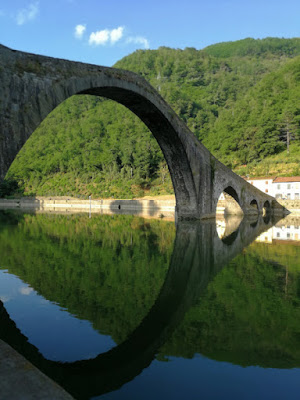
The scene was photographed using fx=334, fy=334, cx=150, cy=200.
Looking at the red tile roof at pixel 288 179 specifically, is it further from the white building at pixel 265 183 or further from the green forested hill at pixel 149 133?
the green forested hill at pixel 149 133

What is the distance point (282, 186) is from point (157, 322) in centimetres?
4271

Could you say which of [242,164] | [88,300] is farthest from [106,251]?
[242,164]

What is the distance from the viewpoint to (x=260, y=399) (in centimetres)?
417

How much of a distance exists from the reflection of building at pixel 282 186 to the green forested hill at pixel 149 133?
6.15 m

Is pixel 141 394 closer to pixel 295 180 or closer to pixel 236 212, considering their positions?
pixel 236 212

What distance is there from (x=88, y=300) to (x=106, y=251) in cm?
642

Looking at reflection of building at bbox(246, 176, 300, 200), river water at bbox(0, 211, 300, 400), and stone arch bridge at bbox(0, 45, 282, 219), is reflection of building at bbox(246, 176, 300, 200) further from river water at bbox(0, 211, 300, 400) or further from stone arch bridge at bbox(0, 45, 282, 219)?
river water at bbox(0, 211, 300, 400)

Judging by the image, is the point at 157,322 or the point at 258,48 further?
the point at 258,48

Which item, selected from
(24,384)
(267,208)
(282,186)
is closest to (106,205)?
(267,208)

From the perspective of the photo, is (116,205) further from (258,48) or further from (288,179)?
(258,48)

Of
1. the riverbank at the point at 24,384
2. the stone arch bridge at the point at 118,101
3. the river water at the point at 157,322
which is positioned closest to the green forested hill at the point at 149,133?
the stone arch bridge at the point at 118,101

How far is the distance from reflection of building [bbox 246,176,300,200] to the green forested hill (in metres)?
6.15

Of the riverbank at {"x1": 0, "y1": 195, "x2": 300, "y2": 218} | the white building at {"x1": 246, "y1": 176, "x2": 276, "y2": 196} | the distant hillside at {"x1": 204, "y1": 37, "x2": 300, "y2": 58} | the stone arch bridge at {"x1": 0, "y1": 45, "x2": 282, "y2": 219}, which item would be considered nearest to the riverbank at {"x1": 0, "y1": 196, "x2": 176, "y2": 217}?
the riverbank at {"x1": 0, "y1": 195, "x2": 300, "y2": 218}

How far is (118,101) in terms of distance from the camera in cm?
2028
